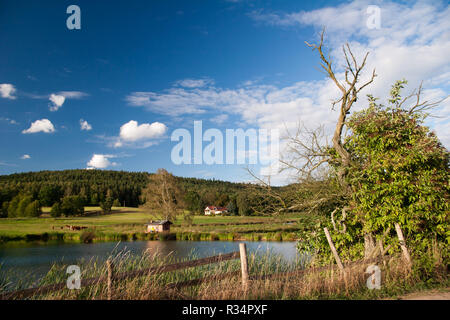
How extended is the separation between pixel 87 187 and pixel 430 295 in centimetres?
11638

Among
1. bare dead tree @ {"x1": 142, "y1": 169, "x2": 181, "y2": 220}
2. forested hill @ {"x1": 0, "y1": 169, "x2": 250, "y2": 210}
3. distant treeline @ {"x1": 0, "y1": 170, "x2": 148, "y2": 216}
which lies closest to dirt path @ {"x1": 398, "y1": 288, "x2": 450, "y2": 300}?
bare dead tree @ {"x1": 142, "y1": 169, "x2": 181, "y2": 220}

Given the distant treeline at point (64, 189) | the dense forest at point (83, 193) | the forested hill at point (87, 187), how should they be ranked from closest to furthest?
the dense forest at point (83, 193)
the distant treeline at point (64, 189)
the forested hill at point (87, 187)

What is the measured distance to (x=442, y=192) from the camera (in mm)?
8453

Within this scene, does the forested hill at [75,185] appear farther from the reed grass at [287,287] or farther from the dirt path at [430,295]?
the dirt path at [430,295]

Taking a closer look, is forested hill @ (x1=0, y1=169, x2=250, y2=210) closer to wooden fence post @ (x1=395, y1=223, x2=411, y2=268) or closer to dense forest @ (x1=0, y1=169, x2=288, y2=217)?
dense forest @ (x1=0, y1=169, x2=288, y2=217)

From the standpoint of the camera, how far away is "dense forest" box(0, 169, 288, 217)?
→ 73.5 meters

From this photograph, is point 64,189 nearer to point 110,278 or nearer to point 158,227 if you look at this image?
Result: point 158,227

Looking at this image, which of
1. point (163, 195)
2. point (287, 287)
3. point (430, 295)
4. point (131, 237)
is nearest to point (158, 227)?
point (131, 237)

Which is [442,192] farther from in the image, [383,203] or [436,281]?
[436,281]

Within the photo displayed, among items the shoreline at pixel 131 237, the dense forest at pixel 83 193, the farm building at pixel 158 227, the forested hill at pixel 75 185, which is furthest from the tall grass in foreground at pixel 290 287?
the forested hill at pixel 75 185

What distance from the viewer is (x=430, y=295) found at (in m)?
6.63

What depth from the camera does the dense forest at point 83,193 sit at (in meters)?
73.5
